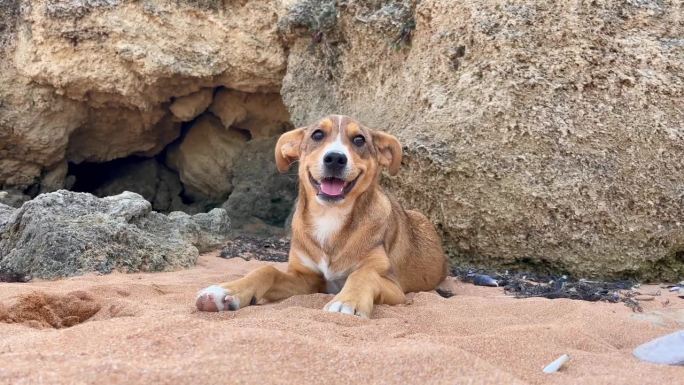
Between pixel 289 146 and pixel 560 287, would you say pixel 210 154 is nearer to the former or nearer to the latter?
pixel 289 146

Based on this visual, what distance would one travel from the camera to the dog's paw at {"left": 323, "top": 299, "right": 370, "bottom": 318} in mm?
3252

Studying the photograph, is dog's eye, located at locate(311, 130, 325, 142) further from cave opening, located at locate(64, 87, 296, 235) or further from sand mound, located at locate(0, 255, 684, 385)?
cave opening, located at locate(64, 87, 296, 235)

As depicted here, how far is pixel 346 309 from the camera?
326cm

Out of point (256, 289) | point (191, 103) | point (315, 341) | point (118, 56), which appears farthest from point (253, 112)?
point (315, 341)

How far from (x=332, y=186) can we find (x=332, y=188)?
0.02m

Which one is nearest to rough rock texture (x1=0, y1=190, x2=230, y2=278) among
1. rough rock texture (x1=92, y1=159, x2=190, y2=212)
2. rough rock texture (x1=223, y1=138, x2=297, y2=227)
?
rough rock texture (x1=223, y1=138, x2=297, y2=227)

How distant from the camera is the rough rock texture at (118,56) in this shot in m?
8.46

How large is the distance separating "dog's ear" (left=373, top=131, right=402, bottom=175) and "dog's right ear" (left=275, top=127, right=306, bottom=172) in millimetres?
562

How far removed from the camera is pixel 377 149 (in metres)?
4.70

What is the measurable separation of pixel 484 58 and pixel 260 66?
148 inches

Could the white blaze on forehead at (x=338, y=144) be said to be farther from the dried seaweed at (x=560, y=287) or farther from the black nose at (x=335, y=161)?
the dried seaweed at (x=560, y=287)

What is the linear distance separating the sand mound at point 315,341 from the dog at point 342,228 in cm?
30

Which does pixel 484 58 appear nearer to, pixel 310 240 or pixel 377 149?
pixel 377 149

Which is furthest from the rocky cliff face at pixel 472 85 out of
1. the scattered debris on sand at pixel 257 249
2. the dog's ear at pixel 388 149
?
the scattered debris on sand at pixel 257 249
